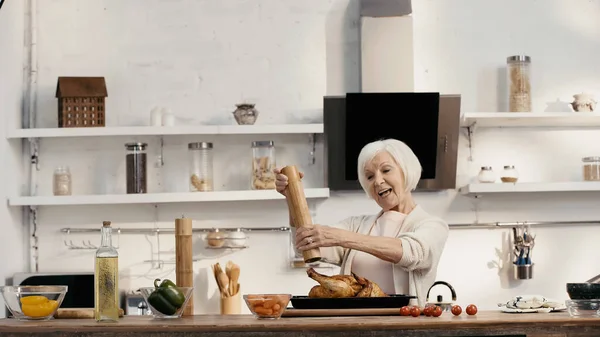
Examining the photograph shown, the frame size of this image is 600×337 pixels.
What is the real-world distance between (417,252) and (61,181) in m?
2.48

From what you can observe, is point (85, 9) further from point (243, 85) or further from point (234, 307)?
point (234, 307)

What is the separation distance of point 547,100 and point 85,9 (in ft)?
8.71

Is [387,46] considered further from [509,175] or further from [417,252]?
[417,252]

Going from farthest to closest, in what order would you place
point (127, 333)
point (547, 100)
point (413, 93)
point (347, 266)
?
point (547, 100)
point (413, 93)
point (347, 266)
point (127, 333)

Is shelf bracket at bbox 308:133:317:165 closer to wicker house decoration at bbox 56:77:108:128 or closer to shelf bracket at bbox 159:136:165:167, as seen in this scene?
shelf bracket at bbox 159:136:165:167

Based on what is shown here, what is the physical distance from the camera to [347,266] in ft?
12.0

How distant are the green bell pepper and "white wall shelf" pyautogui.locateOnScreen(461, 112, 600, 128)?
250 centimetres

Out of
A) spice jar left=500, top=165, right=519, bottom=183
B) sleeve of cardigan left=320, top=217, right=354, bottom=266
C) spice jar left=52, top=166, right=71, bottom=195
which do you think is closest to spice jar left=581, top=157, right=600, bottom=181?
spice jar left=500, top=165, right=519, bottom=183

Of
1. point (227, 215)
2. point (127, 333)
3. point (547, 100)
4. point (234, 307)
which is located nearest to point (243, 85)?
point (227, 215)

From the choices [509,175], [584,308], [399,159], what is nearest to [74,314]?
[399,159]

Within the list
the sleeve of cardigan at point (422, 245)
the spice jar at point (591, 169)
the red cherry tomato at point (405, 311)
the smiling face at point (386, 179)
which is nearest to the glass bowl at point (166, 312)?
the red cherry tomato at point (405, 311)

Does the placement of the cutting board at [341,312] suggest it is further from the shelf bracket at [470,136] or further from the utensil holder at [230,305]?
the shelf bracket at [470,136]

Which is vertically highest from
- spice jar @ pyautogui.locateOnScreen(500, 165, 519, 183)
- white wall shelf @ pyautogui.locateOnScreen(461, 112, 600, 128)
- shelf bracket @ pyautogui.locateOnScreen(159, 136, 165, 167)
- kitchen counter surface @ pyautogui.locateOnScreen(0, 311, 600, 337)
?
white wall shelf @ pyautogui.locateOnScreen(461, 112, 600, 128)

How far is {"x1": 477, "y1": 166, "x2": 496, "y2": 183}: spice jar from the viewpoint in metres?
5.17
